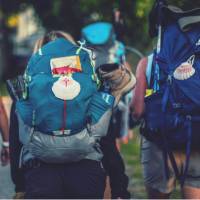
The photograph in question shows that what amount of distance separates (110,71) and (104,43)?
3.12m

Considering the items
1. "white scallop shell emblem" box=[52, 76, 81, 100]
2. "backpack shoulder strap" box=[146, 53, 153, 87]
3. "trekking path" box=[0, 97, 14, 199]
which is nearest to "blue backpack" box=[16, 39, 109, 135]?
"white scallop shell emblem" box=[52, 76, 81, 100]

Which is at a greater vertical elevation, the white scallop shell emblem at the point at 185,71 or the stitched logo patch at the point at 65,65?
the stitched logo patch at the point at 65,65

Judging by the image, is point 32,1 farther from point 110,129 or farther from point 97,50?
point 110,129

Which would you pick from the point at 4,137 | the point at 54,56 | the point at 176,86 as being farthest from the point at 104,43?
the point at 54,56

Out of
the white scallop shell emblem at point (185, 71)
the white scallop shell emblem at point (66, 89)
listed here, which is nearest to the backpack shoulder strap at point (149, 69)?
the white scallop shell emblem at point (185, 71)

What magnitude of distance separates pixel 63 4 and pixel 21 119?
45.5 feet

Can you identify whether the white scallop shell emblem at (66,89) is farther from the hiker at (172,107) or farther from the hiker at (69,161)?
the hiker at (172,107)

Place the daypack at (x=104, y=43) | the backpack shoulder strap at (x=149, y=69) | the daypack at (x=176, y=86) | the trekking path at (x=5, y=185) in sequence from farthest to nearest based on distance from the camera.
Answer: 1. the daypack at (x=104, y=43)
2. the trekking path at (x=5, y=185)
3. the backpack shoulder strap at (x=149, y=69)
4. the daypack at (x=176, y=86)

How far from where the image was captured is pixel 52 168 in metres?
→ 3.62

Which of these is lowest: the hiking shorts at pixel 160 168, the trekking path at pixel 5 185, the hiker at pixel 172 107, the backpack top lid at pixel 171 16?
the trekking path at pixel 5 185

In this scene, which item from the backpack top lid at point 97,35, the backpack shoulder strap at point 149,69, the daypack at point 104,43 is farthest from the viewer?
the backpack top lid at point 97,35

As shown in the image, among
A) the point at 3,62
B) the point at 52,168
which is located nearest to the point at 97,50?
the point at 52,168

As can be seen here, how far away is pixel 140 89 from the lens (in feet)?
14.4

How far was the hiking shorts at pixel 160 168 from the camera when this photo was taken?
402 cm
